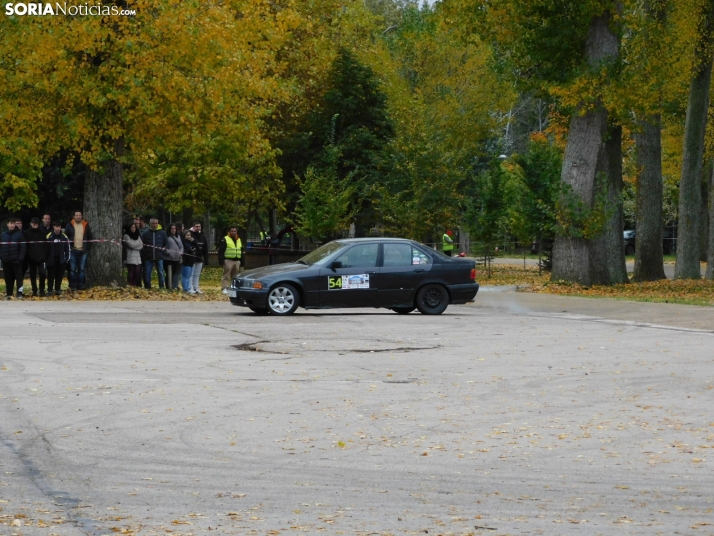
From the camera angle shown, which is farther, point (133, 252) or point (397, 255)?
point (133, 252)

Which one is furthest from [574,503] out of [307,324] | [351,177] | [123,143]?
[351,177]

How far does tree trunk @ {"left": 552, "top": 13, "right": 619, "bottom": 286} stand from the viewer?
114ft

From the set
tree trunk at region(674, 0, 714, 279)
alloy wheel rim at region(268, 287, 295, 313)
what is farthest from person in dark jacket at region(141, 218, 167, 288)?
tree trunk at region(674, 0, 714, 279)

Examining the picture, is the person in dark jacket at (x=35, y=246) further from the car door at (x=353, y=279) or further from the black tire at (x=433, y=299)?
the black tire at (x=433, y=299)

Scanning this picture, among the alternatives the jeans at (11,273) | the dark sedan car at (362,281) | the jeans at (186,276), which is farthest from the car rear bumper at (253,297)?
the jeans at (186,276)

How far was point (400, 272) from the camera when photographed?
81.6 feet

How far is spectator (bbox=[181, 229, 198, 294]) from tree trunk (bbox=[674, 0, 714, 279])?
51.6 feet

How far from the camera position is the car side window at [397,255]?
24.9m

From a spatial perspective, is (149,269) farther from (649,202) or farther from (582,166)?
(649,202)

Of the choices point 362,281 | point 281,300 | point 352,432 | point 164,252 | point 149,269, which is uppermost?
point 164,252

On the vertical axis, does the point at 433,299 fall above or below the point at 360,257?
below

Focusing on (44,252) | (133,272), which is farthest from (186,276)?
(44,252)

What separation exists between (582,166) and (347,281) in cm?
1262

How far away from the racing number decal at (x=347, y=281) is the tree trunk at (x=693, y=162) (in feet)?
56.5
